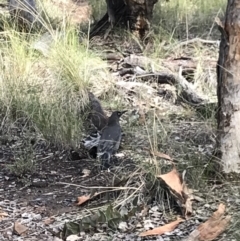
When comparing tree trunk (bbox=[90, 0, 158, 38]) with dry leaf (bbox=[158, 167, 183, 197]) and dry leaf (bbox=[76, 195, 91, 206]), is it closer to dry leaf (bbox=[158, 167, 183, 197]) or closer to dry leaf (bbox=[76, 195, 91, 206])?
dry leaf (bbox=[76, 195, 91, 206])

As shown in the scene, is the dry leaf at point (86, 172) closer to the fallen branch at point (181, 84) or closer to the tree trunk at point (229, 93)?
the tree trunk at point (229, 93)

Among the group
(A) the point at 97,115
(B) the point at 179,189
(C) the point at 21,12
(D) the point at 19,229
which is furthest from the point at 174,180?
(C) the point at 21,12

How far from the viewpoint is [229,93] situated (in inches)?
122

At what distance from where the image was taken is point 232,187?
122 inches

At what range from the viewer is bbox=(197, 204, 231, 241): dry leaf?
8.68 ft

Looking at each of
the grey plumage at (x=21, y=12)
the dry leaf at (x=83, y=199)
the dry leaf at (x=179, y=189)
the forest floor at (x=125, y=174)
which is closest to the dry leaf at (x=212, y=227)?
the forest floor at (x=125, y=174)

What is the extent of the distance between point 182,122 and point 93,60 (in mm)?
1424

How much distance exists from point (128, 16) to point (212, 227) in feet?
15.2

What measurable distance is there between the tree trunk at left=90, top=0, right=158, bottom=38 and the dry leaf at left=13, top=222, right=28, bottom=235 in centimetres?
426

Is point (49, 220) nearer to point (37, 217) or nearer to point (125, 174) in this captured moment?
point (37, 217)

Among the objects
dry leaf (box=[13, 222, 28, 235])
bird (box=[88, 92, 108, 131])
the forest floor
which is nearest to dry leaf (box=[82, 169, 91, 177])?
the forest floor

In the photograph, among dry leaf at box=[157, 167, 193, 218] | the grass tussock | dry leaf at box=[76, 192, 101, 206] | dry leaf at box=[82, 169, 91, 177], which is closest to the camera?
dry leaf at box=[157, 167, 193, 218]

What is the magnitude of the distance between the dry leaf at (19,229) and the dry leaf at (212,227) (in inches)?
35.4

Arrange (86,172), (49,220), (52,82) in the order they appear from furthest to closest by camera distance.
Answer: (52,82) → (86,172) → (49,220)
